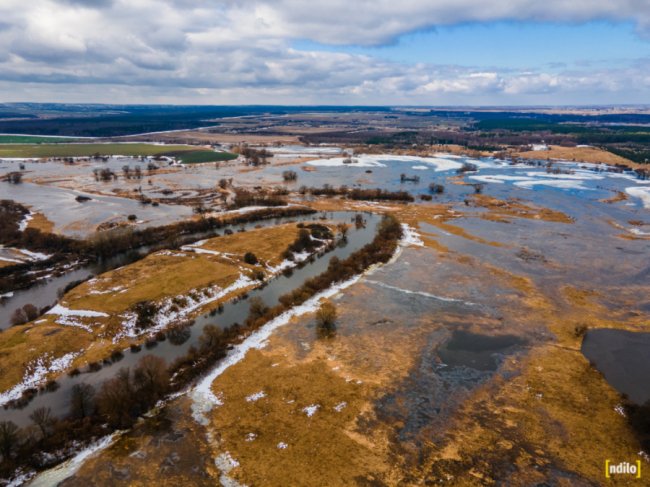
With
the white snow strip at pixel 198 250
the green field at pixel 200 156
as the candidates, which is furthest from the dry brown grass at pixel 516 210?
the green field at pixel 200 156

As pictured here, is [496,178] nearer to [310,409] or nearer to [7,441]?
[310,409]

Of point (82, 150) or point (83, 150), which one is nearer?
point (83, 150)

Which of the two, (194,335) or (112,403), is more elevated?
(112,403)

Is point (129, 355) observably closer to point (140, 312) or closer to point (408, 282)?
point (140, 312)

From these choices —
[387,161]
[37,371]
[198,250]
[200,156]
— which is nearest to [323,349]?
[37,371]

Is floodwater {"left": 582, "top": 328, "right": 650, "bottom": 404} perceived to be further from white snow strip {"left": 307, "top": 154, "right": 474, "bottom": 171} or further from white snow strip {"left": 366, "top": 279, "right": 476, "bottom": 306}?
white snow strip {"left": 307, "top": 154, "right": 474, "bottom": 171}
